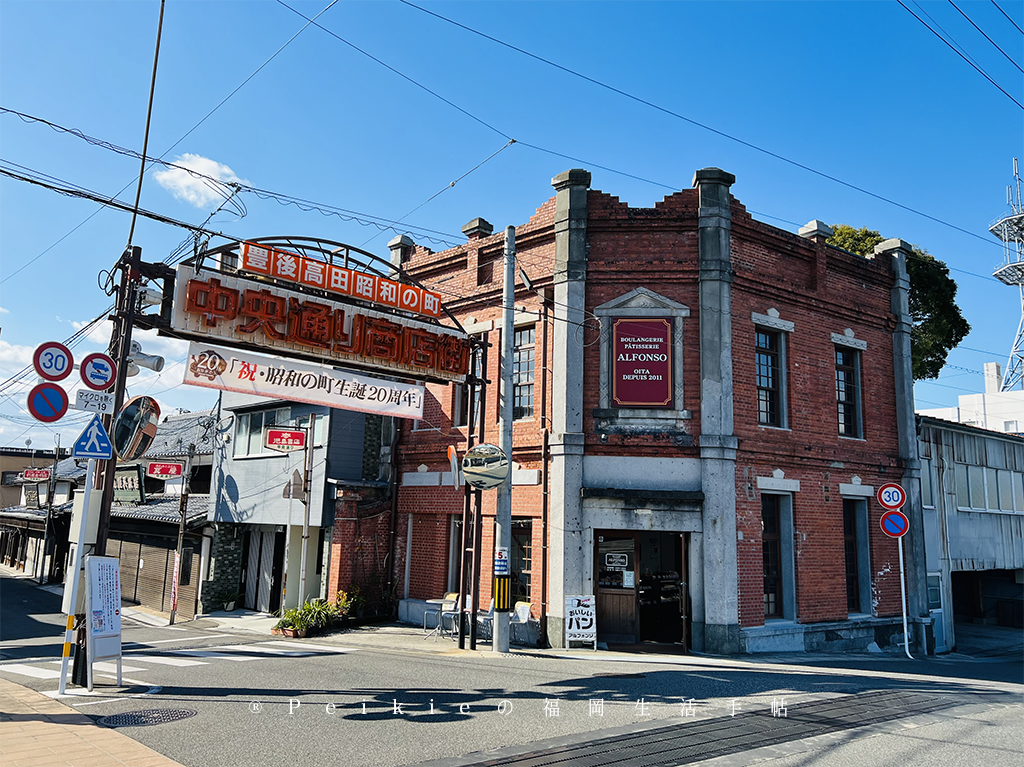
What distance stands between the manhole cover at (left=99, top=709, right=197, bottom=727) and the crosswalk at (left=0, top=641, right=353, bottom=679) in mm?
3345

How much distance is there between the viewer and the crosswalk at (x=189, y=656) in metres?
11.6

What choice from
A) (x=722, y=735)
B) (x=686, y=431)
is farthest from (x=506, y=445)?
(x=722, y=735)

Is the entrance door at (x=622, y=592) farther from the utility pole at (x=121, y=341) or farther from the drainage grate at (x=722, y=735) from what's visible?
the utility pole at (x=121, y=341)

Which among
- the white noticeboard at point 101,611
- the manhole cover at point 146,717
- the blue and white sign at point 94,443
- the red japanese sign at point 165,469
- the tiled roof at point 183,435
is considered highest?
the tiled roof at point 183,435

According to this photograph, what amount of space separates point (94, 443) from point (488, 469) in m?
6.57

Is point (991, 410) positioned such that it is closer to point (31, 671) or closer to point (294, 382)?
point (294, 382)

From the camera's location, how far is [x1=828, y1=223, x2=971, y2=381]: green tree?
2495cm

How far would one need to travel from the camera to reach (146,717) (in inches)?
321

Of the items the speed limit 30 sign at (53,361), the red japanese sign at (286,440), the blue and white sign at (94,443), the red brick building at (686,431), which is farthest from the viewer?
the red japanese sign at (286,440)

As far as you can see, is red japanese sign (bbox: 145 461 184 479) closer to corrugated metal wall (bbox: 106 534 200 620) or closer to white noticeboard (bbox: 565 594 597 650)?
corrugated metal wall (bbox: 106 534 200 620)

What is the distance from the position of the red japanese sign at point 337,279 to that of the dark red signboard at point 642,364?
3969mm

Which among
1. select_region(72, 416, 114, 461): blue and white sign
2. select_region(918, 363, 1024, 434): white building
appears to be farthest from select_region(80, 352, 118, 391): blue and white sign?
select_region(918, 363, 1024, 434): white building

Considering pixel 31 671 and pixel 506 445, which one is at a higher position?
pixel 506 445

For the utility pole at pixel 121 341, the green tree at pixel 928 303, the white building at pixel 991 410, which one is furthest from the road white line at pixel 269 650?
the white building at pixel 991 410
